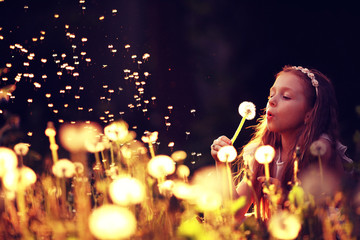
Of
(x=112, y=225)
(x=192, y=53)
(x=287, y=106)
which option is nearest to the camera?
(x=112, y=225)

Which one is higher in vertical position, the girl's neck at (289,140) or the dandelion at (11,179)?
the girl's neck at (289,140)

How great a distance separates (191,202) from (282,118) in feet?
3.99

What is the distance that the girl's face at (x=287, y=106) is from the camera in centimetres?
257

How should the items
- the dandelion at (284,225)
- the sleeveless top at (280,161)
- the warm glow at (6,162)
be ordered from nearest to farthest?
1. the dandelion at (284,225)
2. the warm glow at (6,162)
3. the sleeveless top at (280,161)

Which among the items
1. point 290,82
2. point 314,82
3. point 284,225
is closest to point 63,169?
point 284,225

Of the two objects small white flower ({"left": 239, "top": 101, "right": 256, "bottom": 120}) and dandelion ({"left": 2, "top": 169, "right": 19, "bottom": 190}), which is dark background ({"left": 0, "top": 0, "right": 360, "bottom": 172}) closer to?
small white flower ({"left": 239, "top": 101, "right": 256, "bottom": 120})

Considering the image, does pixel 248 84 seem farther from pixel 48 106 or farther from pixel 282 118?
pixel 282 118

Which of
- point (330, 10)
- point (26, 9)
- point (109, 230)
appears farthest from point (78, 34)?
point (109, 230)

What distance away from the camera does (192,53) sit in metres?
5.75

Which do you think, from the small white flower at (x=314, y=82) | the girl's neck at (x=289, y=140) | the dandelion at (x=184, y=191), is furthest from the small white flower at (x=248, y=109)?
the dandelion at (x=184, y=191)

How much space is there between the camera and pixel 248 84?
5387 mm

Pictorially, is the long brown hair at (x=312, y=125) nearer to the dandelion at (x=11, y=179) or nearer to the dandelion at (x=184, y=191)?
the dandelion at (x=184, y=191)

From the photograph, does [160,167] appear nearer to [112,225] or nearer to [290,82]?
[112,225]

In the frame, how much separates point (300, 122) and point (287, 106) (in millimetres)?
154
